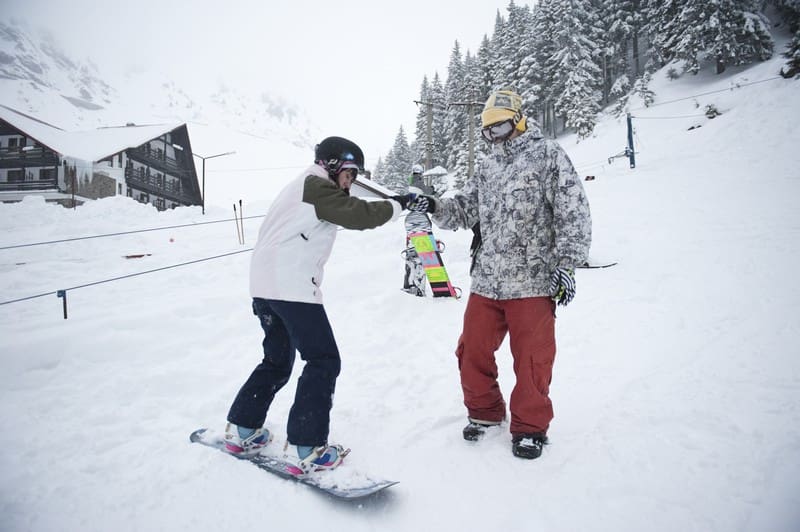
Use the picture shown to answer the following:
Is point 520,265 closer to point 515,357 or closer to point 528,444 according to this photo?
point 515,357

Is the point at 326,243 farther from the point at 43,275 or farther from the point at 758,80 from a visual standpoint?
the point at 758,80

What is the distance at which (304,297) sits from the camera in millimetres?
2203

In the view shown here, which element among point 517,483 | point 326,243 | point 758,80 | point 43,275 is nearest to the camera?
point 517,483

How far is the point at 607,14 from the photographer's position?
110 ft

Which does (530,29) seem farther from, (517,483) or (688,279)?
(517,483)

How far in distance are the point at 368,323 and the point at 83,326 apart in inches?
129

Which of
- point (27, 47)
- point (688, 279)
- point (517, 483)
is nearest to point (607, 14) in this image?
point (688, 279)

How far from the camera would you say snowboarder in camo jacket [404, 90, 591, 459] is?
7.58 ft

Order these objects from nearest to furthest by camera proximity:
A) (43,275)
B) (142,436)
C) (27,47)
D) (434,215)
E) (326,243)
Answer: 1. (326,243)
2. (142,436)
3. (434,215)
4. (43,275)
5. (27,47)

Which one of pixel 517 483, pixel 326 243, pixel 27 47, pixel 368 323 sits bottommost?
pixel 517 483

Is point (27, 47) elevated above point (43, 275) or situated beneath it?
elevated above

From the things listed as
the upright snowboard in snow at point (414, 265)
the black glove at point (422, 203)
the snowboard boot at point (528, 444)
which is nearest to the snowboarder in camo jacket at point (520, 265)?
the snowboard boot at point (528, 444)

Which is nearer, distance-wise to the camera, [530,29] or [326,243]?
[326,243]

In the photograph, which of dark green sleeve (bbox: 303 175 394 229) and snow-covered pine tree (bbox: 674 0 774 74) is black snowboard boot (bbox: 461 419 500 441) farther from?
snow-covered pine tree (bbox: 674 0 774 74)
